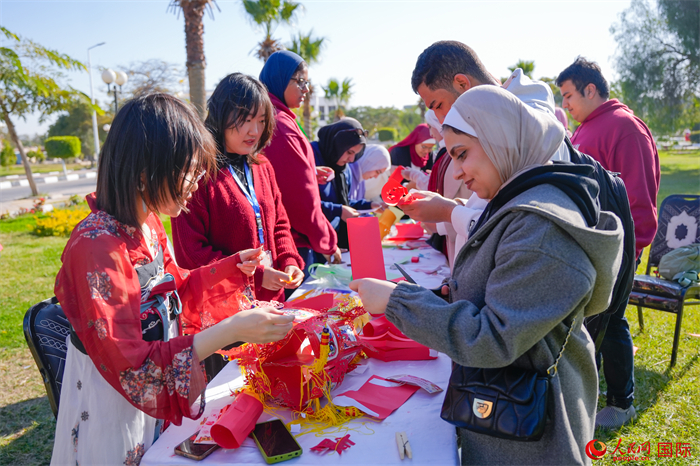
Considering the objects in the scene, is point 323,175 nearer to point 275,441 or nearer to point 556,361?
point 275,441

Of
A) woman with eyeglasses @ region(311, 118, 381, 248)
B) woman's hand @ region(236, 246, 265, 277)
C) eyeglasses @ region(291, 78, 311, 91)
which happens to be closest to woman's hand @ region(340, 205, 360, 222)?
woman with eyeglasses @ region(311, 118, 381, 248)

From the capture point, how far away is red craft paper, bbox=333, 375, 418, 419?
4.67 ft

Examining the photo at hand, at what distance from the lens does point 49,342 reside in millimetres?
1697

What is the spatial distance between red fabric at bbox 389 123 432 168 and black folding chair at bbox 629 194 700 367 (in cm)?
275

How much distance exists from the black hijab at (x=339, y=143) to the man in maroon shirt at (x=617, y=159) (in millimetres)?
1736

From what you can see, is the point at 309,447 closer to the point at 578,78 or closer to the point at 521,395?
the point at 521,395

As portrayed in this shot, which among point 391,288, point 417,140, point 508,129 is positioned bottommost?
point 391,288

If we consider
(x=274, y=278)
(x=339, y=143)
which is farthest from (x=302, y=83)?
(x=274, y=278)

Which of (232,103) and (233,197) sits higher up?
(232,103)

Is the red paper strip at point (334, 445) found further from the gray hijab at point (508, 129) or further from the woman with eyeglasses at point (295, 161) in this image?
the woman with eyeglasses at point (295, 161)

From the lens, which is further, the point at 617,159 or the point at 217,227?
the point at 617,159

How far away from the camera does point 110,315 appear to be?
3.97 ft

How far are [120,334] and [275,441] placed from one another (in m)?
0.52

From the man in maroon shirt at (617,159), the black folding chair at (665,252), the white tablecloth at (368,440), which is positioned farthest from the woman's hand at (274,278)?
the black folding chair at (665,252)
